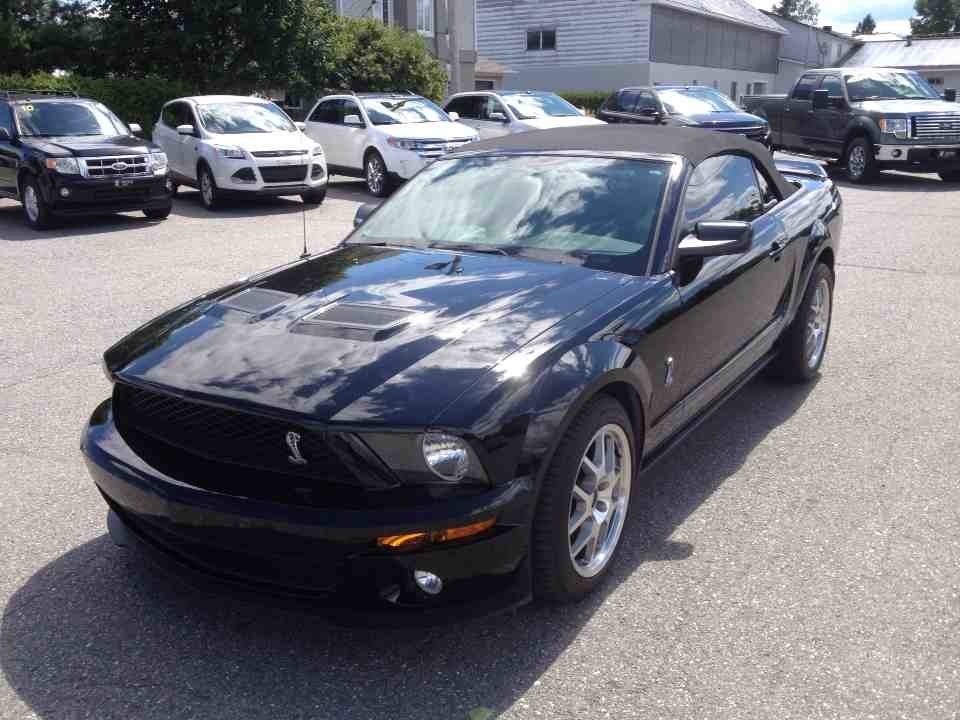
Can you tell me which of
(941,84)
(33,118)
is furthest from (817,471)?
(941,84)

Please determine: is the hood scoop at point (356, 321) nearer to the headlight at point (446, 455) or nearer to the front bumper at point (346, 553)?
the headlight at point (446, 455)

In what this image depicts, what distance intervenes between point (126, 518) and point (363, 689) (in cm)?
104

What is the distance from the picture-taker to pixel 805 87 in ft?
65.5

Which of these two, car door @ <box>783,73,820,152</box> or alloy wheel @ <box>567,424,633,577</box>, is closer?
alloy wheel @ <box>567,424,633,577</box>

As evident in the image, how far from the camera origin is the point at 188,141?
1497 cm

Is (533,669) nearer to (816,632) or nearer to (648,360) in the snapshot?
(816,632)

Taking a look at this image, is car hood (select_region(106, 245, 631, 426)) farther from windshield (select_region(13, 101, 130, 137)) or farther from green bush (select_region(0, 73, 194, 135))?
green bush (select_region(0, 73, 194, 135))

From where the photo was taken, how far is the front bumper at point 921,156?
1692cm

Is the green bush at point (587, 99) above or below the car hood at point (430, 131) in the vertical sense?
below

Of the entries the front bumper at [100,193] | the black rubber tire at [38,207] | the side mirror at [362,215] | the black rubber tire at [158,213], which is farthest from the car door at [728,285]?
A: the black rubber tire at [38,207]

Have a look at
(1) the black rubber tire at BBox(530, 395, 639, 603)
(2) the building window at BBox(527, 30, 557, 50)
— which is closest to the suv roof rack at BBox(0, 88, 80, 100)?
(1) the black rubber tire at BBox(530, 395, 639, 603)

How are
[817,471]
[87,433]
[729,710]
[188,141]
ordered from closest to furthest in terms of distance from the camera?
[729,710] → [87,433] → [817,471] → [188,141]

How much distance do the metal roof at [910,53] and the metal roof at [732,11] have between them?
11.7m

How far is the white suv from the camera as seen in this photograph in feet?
46.3
